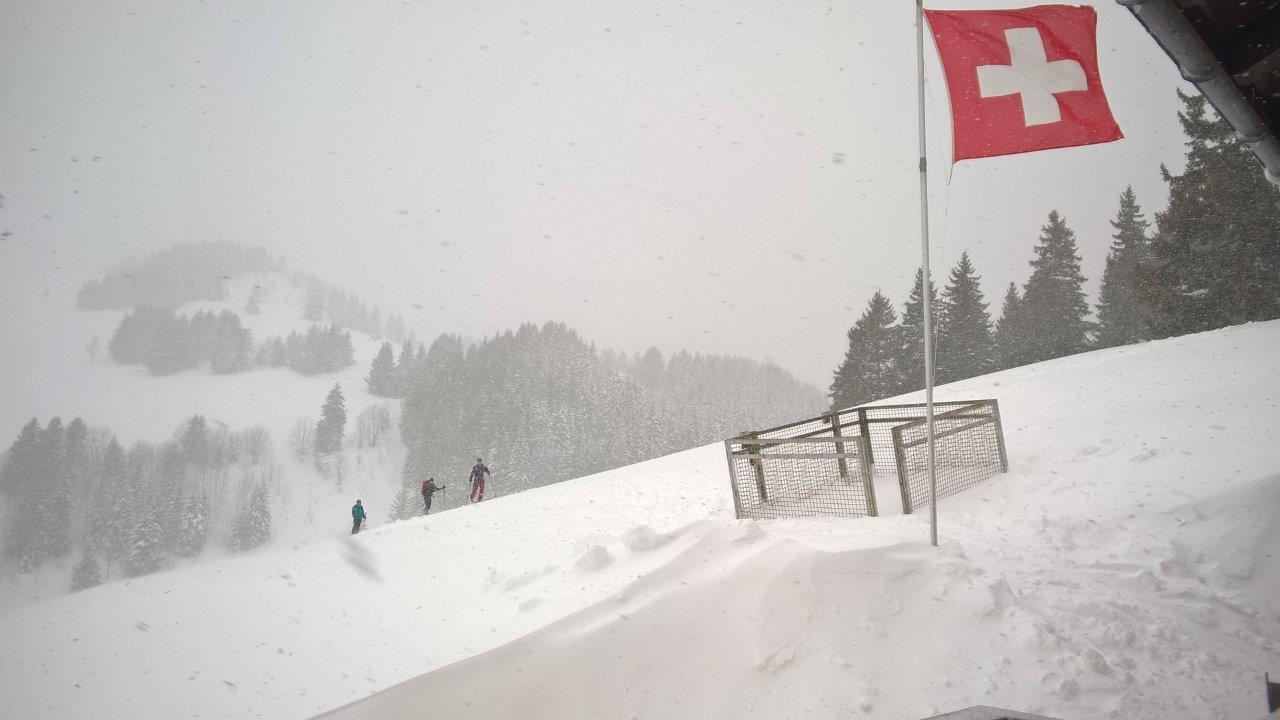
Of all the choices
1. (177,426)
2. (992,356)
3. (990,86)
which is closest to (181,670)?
(990,86)

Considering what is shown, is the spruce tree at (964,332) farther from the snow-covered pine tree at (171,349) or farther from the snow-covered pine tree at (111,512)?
the snow-covered pine tree at (171,349)

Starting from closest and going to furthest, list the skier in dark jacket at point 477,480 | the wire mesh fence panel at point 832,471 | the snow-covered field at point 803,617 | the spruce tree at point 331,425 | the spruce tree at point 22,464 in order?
1. the snow-covered field at point 803,617
2. the wire mesh fence panel at point 832,471
3. the skier in dark jacket at point 477,480
4. the spruce tree at point 22,464
5. the spruce tree at point 331,425

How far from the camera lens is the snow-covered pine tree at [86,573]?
64.1 m

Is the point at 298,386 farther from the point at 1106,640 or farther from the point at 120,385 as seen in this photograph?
the point at 1106,640

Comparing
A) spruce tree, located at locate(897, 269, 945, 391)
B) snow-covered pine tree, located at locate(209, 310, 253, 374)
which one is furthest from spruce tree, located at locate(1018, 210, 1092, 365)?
snow-covered pine tree, located at locate(209, 310, 253, 374)

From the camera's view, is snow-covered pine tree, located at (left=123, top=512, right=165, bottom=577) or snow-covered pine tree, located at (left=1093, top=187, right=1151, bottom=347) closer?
snow-covered pine tree, located at (left=1093, top=187, right=1151, bottom=347)

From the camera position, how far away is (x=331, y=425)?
9294cm

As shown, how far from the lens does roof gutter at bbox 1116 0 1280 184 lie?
9.98 feet

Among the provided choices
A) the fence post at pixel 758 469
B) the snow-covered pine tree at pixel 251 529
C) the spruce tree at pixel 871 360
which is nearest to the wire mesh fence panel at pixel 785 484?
the fence post at pixel 758 469

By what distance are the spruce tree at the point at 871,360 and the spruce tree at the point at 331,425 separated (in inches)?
3593

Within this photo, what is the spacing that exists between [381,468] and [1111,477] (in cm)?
10776

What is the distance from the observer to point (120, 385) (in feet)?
372

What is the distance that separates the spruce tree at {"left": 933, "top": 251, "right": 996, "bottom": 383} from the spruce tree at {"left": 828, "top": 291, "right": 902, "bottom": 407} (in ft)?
10.8

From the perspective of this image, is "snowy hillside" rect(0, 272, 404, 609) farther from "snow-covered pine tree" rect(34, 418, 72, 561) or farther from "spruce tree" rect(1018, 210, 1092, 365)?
"spruce tree" rect(1018, 210, 1092, 365)
